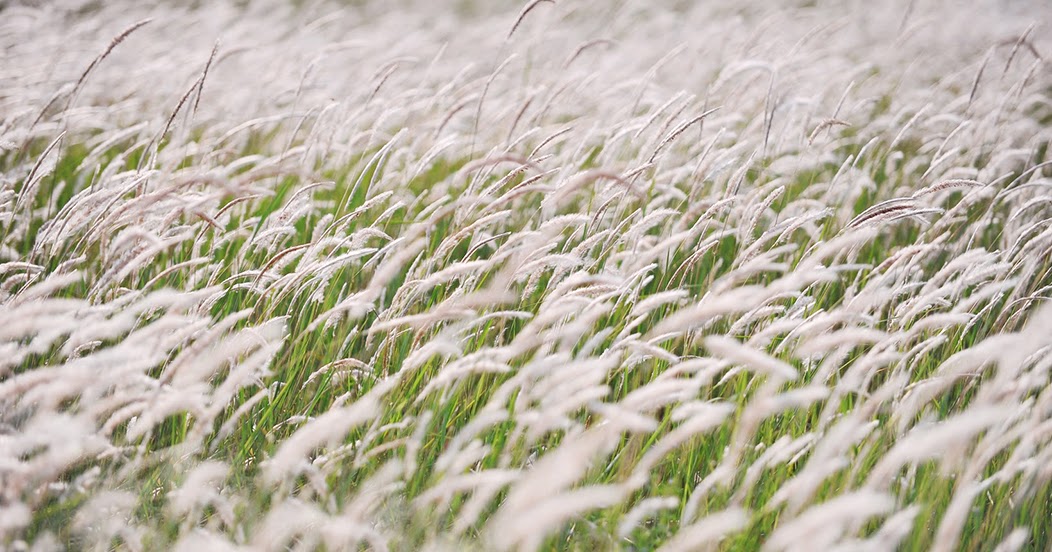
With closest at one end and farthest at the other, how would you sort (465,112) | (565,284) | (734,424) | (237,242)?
(565,284), (734,424), (237,242), (465,112)

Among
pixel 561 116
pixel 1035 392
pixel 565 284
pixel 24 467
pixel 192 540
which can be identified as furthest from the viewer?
pixel 561 116

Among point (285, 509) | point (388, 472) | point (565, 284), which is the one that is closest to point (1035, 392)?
point (565, 284)

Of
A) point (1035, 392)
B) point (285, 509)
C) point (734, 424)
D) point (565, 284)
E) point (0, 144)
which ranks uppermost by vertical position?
point (0, 144)

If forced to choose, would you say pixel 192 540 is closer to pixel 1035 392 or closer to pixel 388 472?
pixel 388 472

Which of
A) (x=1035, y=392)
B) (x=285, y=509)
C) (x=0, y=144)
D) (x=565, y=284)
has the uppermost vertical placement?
(x=0, y=144)

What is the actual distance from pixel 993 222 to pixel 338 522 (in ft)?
12.1

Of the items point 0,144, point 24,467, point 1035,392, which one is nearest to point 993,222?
point 1035,392

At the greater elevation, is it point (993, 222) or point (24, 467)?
point (24, 467)

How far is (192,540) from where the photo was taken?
1.37 meters

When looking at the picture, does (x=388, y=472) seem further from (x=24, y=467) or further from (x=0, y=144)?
(x=0, y=144)

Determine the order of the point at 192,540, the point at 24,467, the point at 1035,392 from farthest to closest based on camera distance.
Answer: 1. the point at 1035,392
2. the point at 192,540
3. the point at 24,467

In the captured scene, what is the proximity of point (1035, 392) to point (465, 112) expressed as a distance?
3.12m

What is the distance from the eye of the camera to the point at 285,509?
1.48 metres

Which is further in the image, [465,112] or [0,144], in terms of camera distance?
[465,112]
